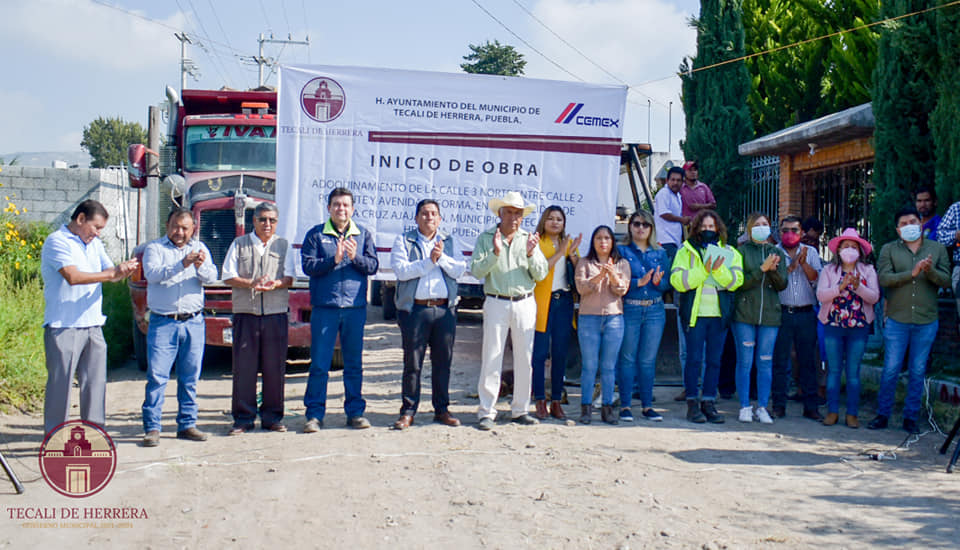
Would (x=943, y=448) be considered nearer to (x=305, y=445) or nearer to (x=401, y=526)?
(x=401, y=526)

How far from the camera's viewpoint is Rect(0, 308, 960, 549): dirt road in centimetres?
422

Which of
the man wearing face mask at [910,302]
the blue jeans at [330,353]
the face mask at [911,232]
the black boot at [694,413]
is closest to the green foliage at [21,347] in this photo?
the blue jeans at [330,353]

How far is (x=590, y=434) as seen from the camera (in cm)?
656

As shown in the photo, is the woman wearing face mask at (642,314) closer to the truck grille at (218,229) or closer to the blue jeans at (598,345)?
the blue jeans at (598,345)

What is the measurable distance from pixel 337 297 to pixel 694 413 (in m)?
3.34

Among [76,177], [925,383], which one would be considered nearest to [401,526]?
[925,383]

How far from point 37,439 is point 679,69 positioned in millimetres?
12823

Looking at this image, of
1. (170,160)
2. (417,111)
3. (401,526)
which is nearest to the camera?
(401,526)

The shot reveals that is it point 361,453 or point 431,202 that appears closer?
point 361,453

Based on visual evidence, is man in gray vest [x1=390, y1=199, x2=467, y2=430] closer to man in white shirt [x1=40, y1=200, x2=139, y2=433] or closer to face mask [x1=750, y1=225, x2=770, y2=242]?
man in white shirt [x1=40, y1=200, x2=139, y2=433]

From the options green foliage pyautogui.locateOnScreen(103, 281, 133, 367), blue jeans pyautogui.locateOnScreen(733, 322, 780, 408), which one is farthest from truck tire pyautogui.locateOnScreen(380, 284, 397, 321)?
blue jeans pyautogui.locateOnScreen(733, 322, 780, 408)

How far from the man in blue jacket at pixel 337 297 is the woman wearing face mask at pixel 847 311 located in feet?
13.4

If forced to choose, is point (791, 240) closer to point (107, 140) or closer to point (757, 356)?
point (757, 356)

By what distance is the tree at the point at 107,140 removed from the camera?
60781 mm
